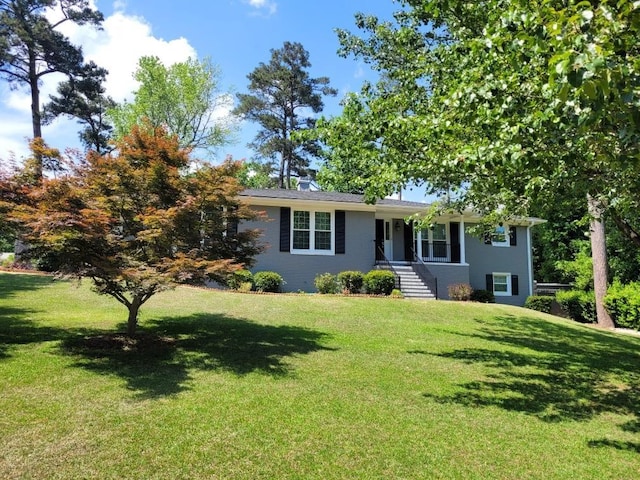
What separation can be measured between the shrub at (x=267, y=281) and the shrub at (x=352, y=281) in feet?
7.73

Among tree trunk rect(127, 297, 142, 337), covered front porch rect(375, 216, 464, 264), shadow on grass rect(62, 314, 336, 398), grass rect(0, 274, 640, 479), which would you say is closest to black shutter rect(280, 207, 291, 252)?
covered front porch rect(375, 216, 464, 264)

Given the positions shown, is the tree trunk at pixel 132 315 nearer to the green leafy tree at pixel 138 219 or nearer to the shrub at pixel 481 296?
the green leafy tree at pixel 138 219

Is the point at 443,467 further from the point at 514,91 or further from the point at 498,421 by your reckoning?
the point at 514,91

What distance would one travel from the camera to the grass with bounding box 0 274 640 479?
3.98m

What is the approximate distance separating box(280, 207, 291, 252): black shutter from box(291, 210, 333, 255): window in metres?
0.23

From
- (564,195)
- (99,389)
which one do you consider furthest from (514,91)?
(99,389)

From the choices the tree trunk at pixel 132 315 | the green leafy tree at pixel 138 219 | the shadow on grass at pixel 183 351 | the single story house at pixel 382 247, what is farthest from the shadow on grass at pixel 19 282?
the single story house at pixel 382 247

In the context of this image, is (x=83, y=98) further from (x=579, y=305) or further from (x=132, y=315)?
(x=579, y=305)

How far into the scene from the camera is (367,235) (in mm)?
18094

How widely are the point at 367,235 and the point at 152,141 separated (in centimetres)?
1157

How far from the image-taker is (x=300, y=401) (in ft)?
17.9

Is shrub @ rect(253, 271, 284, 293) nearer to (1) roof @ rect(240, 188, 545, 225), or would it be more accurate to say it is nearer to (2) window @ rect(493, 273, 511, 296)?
(1) roof @ rect(240, 188, 545, 225)

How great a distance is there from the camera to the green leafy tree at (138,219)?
21.2 ft

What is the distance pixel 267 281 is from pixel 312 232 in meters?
3.23
